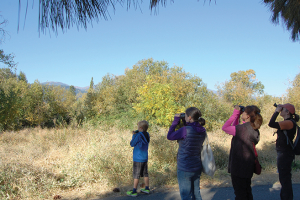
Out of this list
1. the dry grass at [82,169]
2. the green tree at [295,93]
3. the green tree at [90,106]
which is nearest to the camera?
the dry grass at [82,169]

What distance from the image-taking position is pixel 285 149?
347 centimetres

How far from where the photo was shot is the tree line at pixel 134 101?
424 inches

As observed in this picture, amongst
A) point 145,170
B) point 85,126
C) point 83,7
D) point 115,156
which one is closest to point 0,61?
point 85,126

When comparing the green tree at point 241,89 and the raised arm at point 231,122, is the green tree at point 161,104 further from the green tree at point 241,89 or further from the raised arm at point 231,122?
the green tree at point 241,89

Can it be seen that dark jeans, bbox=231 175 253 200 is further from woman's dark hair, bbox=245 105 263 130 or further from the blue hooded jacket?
the blue hooded jacket

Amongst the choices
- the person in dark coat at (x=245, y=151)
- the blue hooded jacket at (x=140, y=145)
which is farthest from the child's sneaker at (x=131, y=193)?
the person in dark coat at (x=245, y=151)

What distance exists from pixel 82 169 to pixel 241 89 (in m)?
36.9

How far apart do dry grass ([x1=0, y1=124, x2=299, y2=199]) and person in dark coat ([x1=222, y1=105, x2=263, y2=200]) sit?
2.15 metres

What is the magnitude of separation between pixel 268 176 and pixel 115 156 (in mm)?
4219

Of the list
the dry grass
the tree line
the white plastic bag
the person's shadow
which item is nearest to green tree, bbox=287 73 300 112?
the tree line

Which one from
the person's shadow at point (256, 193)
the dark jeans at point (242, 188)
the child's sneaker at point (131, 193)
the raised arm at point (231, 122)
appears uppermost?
the raised arm at point (231, 122)

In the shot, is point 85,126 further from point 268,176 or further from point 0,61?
point 268,176

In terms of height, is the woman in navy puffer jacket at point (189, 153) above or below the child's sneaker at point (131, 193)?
above

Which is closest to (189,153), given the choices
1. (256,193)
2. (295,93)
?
(256,193)
